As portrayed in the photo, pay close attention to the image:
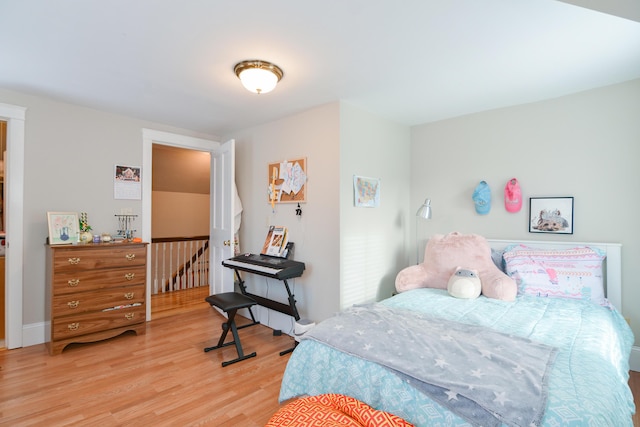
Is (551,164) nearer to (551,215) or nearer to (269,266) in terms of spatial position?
(551,215)

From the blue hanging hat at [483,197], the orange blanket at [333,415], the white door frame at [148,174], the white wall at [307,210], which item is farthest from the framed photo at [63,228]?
the blue hanging hat at [483,197]

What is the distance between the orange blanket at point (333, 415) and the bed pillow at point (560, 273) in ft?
6.63

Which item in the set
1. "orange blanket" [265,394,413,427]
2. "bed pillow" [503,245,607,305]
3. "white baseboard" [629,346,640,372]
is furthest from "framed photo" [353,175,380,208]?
"white baseboard" [629,346,640,372]

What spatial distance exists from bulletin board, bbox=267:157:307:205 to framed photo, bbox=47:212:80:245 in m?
1.94

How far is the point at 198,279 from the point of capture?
571 cm

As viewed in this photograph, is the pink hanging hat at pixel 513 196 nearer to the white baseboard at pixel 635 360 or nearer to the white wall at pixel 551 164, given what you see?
the white wall at pixel 551 164

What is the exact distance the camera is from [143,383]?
2395mm

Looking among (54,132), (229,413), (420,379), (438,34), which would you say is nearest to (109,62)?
(54,132)

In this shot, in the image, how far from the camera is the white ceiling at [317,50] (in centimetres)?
169

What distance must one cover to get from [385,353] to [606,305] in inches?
80.4

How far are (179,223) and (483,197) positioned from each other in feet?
16.8

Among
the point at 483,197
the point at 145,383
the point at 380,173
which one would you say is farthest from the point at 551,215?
the point at 145,383

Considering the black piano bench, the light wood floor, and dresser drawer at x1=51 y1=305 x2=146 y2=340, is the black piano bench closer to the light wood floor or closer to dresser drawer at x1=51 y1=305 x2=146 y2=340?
the light wood floor

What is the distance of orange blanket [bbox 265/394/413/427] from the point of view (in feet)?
4.06
